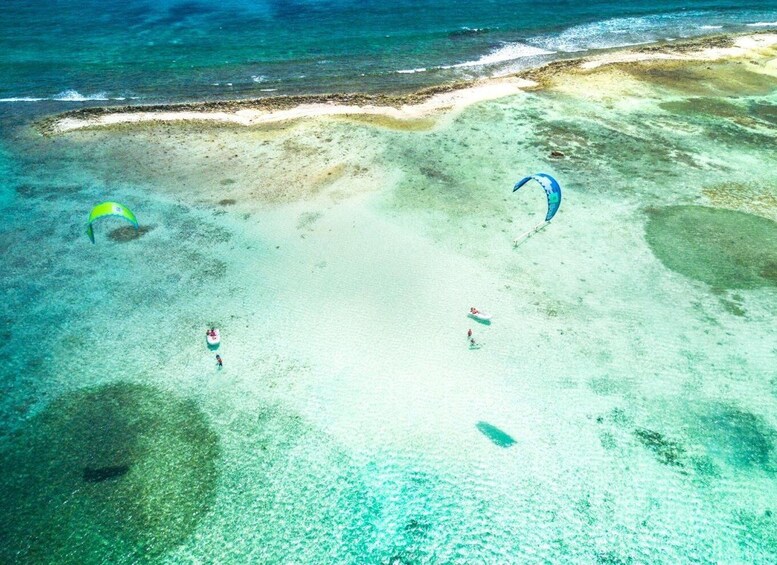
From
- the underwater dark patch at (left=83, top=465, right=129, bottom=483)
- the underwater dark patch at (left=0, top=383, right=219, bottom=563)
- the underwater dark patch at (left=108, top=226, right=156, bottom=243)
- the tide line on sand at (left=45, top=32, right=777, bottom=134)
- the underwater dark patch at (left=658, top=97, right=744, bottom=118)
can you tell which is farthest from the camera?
the tide line on sand at (left=45, top=32, right=777, bottom=134)

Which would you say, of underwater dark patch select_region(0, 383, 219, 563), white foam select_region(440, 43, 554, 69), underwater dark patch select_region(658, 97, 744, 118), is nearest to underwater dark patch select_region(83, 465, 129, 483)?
underwater dark patch select_region(0, 383, 219, 563)

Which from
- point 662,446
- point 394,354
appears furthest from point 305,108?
point 662,446

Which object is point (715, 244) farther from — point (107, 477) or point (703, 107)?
point (107, 477)

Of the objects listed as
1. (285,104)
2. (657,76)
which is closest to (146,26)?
(285,104)

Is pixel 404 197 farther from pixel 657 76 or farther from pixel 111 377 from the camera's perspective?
pixel 657 76

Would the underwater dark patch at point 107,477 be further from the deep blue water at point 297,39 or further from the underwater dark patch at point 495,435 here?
the deep blue water at point 297,39

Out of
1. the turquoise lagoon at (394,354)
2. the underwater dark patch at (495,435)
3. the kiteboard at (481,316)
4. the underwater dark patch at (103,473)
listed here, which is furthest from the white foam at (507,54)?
the underwater dark patch at (103,473)

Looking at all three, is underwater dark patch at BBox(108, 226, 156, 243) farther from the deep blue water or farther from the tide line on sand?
the deep blue water
